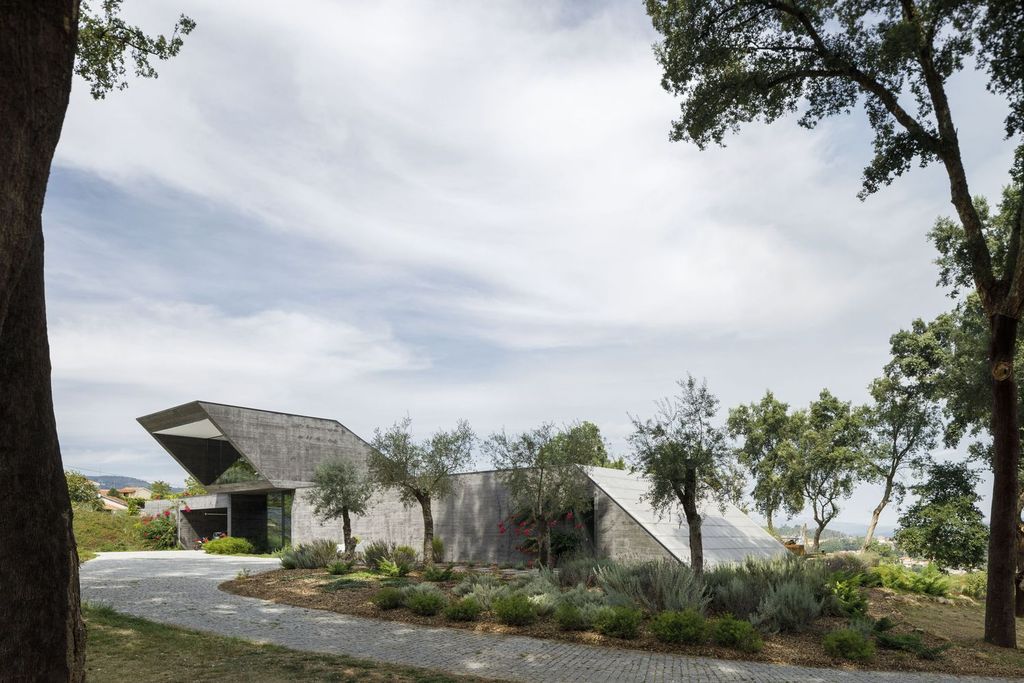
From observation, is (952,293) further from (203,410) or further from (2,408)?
(203,410)

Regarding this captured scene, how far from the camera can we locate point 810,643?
1130 centimetres

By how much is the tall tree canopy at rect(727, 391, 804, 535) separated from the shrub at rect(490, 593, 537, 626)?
27.0 metres

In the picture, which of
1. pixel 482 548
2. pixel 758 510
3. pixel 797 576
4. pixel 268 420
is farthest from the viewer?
pixel 758 510

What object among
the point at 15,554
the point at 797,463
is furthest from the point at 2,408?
the point at 797,463

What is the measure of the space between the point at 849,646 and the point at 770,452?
31.9m

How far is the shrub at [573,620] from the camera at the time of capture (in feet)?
37.8

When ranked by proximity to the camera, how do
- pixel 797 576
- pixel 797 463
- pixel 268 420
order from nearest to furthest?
pixel 797 576, pixel 268 420, pixel 797 463

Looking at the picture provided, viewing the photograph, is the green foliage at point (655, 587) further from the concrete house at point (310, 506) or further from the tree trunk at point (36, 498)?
the tree trunk at point (36, 498)

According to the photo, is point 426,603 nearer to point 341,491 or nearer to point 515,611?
point 515,611

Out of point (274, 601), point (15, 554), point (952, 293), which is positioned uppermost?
point (952, 293)

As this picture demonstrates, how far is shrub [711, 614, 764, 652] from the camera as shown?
10508mm

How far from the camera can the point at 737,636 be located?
10.5m

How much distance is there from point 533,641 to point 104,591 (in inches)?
449

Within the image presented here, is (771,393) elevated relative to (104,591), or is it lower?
elevated
